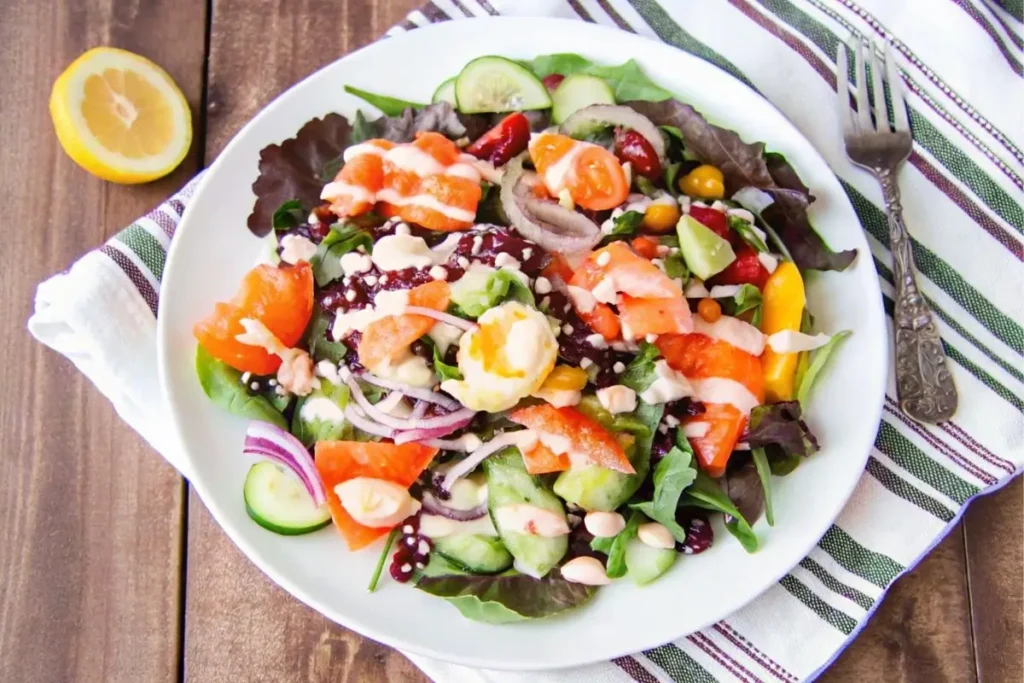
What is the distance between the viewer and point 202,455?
8.39ft

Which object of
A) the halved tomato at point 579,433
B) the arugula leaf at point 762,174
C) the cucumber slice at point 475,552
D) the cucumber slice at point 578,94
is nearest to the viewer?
the halved tomato at point 579,433

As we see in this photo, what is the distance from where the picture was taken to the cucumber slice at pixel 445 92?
276 centimetres

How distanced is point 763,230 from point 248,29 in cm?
191

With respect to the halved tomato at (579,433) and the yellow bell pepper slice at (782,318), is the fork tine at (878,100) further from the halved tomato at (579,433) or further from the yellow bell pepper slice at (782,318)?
the halved tomato at (579,433)

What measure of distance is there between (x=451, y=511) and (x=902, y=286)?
1.48 metres

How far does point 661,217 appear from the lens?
2.51 meters

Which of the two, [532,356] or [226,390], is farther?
[226,390]

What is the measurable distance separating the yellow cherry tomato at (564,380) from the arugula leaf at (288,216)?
36.7 inches

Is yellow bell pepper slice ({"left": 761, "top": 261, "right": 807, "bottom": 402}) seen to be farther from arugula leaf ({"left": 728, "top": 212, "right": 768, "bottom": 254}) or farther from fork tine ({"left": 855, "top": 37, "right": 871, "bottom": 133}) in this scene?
fork tine ({"left": 855, "top": 37, "right": 871, "bottom": 133})

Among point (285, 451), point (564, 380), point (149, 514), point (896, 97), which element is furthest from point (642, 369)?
point (149, 514)

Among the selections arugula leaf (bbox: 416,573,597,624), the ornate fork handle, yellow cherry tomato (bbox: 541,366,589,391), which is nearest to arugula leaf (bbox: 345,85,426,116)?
yellow cherry tomato (bbox: 541,366,589,391)

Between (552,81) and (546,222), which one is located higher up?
(552,81)

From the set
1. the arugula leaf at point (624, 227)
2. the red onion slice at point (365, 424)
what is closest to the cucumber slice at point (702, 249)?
the arugula leaf at point (624, 227)

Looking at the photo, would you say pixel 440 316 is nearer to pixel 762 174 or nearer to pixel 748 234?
pixel 748 234
